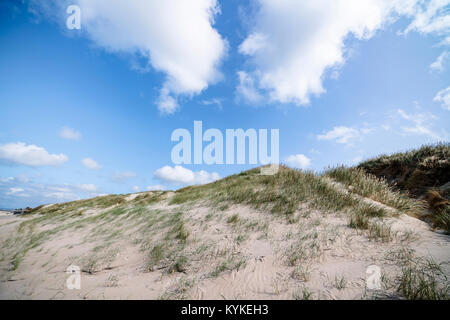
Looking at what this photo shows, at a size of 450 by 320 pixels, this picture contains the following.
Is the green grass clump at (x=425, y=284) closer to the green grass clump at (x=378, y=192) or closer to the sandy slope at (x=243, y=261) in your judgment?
the sandy slope at (x=243, y=261)

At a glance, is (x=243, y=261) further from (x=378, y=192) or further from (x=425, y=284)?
(x=378, y=192)

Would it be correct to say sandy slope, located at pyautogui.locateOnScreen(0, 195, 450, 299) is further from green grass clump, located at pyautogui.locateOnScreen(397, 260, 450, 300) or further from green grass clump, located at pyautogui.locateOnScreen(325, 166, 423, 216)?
green grass clump, located at pyautogui.locateOnScreen(325, 166, 423, 216)

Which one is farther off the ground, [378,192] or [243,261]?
[378,192]

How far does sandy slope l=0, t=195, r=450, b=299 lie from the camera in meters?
3.12

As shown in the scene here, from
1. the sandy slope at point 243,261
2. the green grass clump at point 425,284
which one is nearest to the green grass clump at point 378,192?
the sandy slope at point 243,261

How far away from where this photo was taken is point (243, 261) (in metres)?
3.88

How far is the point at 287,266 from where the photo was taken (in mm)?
3602

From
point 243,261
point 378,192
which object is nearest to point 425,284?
point 243,261

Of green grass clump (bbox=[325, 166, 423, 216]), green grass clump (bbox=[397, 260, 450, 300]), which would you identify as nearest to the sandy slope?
green grass clump (bbox=[397, 260, 450, 300])
